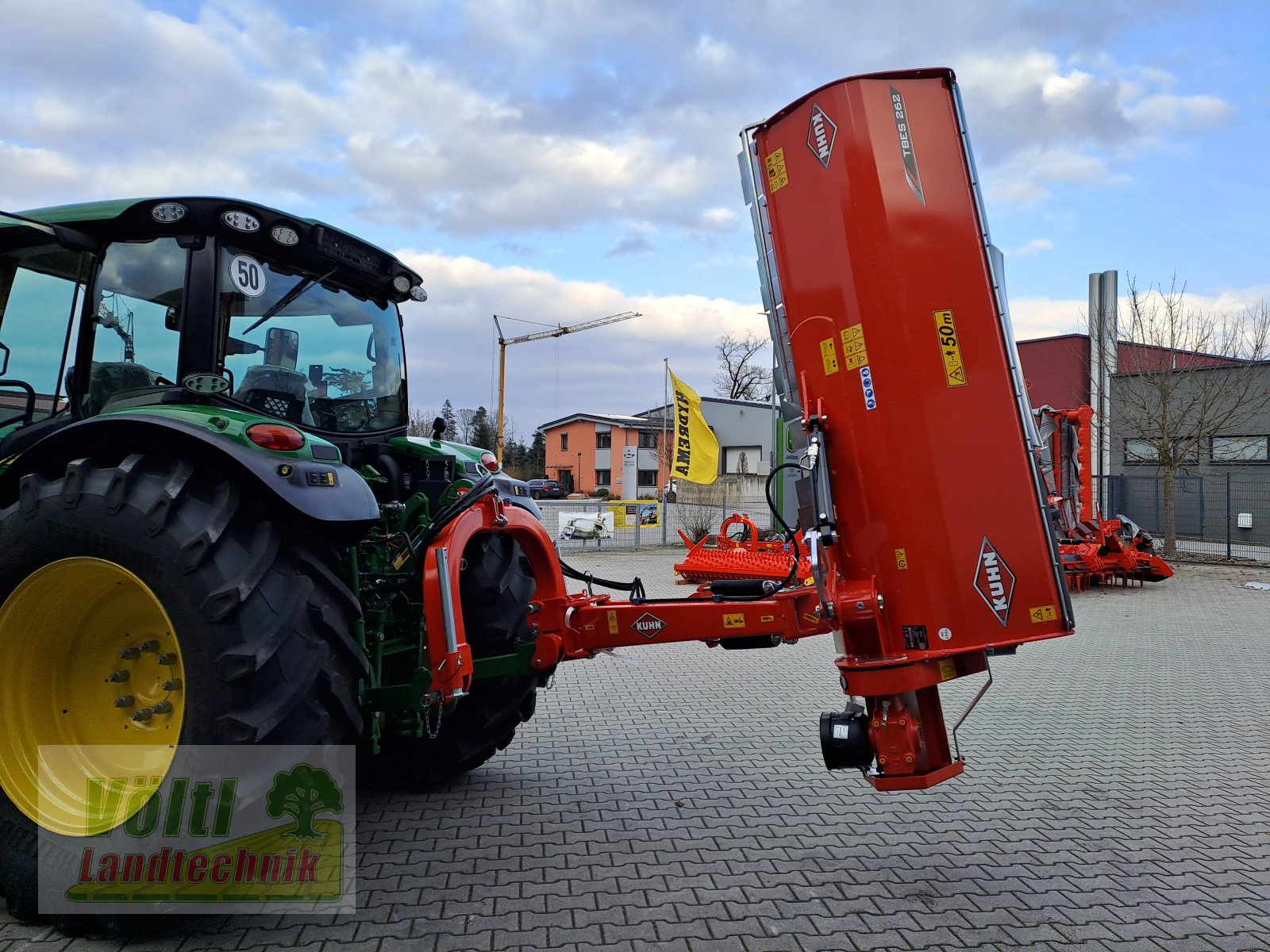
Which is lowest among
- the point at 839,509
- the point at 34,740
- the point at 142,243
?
the point at 34,740

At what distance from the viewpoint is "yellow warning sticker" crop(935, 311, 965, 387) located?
323cm

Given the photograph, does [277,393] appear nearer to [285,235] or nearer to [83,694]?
[285,235]

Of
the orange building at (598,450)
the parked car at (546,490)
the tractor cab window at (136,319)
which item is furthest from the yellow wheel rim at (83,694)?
the orange building at (598,450)

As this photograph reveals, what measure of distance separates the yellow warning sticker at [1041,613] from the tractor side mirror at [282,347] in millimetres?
3152

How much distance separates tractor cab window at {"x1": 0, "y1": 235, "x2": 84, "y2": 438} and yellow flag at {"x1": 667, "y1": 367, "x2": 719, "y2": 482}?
15.1 metres

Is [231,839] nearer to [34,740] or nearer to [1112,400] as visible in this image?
[34,740]

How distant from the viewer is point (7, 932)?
119 inches

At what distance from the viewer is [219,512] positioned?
117 inches

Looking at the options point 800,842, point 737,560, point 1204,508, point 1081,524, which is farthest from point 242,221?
point 1204,508

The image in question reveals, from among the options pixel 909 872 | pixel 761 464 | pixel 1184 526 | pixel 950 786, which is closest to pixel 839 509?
pixel 909 872

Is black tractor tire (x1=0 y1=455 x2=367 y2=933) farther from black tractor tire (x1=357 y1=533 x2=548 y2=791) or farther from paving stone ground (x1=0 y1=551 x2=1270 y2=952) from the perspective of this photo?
black tractor tire (x1=357 y1=533 x2=548 y2=791)

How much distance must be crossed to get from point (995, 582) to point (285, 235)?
3.10 metres

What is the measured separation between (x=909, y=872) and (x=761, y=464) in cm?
3813

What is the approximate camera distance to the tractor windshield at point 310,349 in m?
3.71
